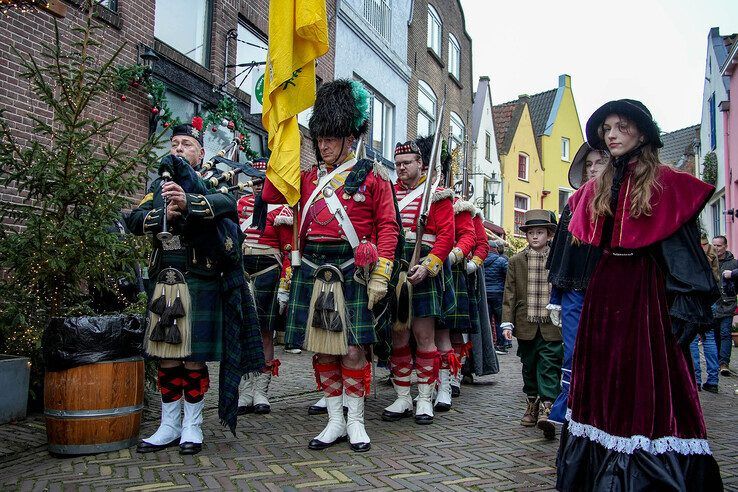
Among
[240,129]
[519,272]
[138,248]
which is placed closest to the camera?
[138,248]

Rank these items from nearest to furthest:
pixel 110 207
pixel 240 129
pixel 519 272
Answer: pixel 110 207 < pixel 519 272 < pixel 240 129

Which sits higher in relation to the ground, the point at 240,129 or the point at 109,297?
the point at 240,129

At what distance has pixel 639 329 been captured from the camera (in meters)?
3.18

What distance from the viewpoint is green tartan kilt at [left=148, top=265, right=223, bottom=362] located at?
425 cm

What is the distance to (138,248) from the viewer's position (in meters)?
5.13

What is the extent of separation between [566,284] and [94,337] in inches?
113

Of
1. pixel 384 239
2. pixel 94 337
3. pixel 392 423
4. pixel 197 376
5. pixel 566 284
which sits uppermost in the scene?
pixel 384 239

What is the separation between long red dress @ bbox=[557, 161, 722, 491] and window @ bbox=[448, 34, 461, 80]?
20.4 m

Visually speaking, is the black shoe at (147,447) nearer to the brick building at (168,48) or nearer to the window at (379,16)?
the brick building at (168,48)

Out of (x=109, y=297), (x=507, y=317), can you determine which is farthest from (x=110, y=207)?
(x=507, y=317)

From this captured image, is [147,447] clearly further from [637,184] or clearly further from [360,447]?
[637,184]

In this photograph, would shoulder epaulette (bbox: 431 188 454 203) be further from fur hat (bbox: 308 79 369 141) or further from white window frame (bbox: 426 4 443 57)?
white window frame (bbox: 426 4 443 57)

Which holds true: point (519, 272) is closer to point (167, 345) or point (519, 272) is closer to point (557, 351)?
point (557, 351)

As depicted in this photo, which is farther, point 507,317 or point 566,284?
point 507,317
